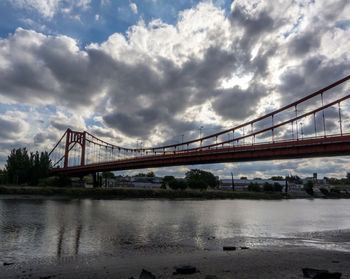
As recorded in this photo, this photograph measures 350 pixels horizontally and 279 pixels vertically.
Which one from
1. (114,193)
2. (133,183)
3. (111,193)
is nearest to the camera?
(111,193)

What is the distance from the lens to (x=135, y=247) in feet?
47.8

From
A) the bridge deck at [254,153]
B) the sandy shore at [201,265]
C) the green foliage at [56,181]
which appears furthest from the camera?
the green foliage at [56,181]

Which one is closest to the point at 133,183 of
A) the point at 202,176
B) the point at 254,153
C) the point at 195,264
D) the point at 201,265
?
the point at 202,176

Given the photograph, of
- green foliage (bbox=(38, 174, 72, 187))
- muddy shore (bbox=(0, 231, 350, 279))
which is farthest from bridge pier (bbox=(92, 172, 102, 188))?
muddy shore (bbox=(0, 231, 350, 279))

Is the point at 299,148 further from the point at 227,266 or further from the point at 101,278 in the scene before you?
the point at 101,278

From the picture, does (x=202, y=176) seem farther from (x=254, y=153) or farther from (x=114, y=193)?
(x=254, y=153)

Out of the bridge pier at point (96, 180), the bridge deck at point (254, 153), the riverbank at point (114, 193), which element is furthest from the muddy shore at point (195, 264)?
the bridge pier at point (96, 180)

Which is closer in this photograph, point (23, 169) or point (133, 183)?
point (23, 169)

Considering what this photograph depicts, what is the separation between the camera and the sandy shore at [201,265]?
365 inches

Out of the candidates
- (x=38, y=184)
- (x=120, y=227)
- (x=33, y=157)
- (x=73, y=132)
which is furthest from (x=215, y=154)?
(x=73, y=132)

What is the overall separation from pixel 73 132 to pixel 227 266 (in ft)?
289

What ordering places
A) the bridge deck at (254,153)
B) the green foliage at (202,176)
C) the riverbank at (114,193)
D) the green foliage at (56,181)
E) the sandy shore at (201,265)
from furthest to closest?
the green foliage at (202,176) → the green foliage at (56,181) → the riverbank at (114,193) → the bridge deck at (254,153) → the sandy shore at (201,265)

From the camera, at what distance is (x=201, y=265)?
10398 mm

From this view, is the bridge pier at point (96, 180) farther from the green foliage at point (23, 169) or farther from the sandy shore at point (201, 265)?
the sandy shore at point (201, 265)
